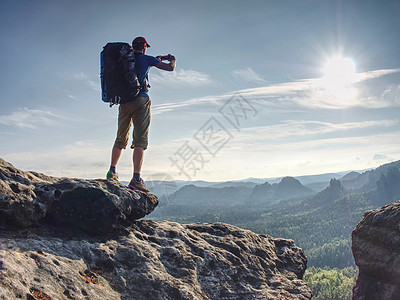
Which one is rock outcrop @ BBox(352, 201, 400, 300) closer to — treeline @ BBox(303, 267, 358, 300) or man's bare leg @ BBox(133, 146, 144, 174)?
man's bare leg @ BBox(133, 146, 144, 174)

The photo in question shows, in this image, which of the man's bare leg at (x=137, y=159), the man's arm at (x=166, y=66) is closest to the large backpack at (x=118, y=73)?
the man's arm at (x=166, y=66)

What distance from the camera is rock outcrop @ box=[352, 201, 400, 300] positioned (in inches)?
436

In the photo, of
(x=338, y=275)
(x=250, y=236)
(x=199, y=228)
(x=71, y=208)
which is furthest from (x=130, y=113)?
(x=338, y=275)

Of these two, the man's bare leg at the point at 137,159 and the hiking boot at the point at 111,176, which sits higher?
the man's bare leg at the point at 137,159

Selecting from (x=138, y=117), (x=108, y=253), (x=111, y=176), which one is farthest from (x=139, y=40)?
(x=108, y=253)

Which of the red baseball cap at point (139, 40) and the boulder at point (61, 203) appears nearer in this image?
the boulder at point (61, 203)

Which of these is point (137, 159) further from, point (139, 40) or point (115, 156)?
point (139, 40)

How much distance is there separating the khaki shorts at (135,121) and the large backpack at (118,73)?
1.55 ft

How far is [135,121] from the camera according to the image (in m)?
10.5

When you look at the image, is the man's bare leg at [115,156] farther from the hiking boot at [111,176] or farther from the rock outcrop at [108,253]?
the rock outcrop at [108,253]

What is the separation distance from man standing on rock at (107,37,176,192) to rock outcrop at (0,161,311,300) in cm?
117

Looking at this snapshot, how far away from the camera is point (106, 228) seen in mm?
8242

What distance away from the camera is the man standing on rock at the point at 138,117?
33.6ft

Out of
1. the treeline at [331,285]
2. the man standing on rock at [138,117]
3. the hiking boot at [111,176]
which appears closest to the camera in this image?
the man standing on rock at [138,117]
